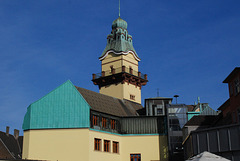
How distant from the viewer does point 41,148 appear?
48.2 metres

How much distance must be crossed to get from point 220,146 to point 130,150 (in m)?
20.6

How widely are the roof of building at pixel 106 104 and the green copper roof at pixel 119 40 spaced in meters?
11.4

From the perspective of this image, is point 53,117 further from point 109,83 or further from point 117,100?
point 109,83

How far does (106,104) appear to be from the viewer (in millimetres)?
55031

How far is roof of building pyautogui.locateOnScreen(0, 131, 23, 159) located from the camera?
3073 inches

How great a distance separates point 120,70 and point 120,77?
4.64 feet

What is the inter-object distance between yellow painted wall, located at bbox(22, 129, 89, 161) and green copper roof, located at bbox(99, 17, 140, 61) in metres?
24.5

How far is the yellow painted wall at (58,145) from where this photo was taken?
4741 centimetres

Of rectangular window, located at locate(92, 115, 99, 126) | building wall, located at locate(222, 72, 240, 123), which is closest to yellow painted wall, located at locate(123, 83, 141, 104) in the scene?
rectangular window, located at locate(92, 115, 99, 126)

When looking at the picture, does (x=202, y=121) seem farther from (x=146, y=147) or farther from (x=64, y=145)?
(x=64, y=145)

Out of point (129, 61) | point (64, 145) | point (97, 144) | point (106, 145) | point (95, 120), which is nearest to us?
point (64, 145)

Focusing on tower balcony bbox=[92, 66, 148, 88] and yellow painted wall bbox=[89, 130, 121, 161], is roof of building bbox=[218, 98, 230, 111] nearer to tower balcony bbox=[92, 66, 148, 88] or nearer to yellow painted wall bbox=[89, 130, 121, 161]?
yellow painted wall bbox=[89, 130, 121, 161]

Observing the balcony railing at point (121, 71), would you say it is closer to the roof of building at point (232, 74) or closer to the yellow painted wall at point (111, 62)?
the yellow painted wall at point (111, 62)

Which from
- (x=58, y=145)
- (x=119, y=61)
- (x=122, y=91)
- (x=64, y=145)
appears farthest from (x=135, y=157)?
(x=119, y=61)
